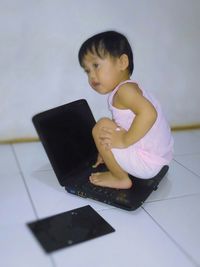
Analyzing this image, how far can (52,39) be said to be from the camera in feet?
4.58

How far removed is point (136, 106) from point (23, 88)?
67cm

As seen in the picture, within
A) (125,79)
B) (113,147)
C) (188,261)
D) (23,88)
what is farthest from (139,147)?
(23,88)

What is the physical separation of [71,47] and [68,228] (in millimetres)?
850

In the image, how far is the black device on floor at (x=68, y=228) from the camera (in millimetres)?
802

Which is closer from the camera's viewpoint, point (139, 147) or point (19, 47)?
point (139, 147)

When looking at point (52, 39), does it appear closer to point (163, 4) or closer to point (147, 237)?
point (163, 4)

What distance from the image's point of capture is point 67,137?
111 centimetres

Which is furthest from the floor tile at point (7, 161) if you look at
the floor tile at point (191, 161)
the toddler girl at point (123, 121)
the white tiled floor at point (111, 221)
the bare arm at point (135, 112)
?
the floor tile at point (191, 161)

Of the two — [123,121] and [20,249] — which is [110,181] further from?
[20,249]

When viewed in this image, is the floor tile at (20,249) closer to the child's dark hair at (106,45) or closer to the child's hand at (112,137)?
the child's hand at (112,137)

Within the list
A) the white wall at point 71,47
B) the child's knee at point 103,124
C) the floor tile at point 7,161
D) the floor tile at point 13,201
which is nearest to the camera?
the floor tile at point 13,201

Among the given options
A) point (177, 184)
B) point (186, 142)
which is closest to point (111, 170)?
point (177, 184)

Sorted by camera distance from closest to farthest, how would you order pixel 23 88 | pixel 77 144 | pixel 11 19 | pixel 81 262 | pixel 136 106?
pixel 81 262 → pixel 136 106 → pixel 77 144 → pixel 11 19 → pixel 23 88

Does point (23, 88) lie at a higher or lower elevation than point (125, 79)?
lower
